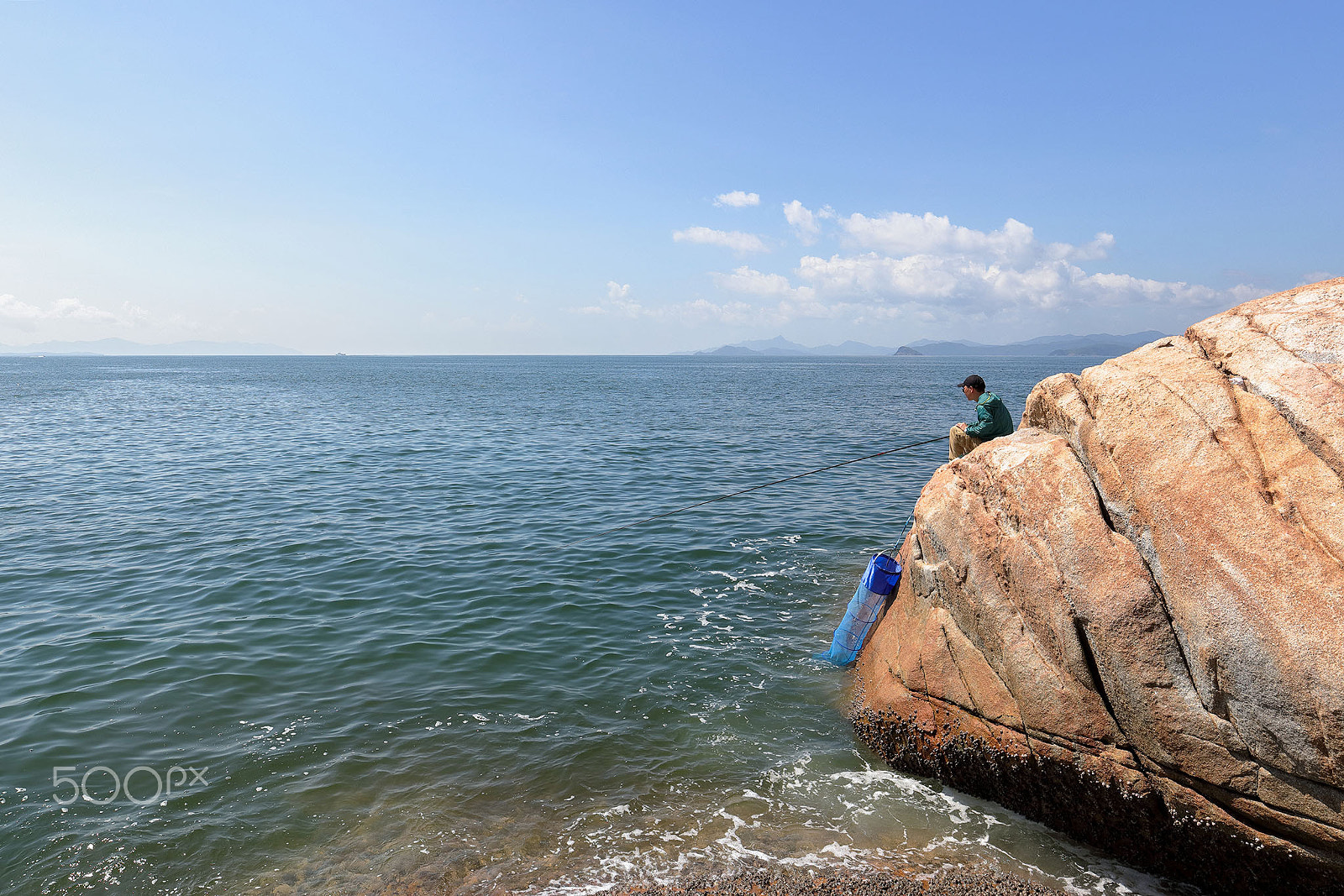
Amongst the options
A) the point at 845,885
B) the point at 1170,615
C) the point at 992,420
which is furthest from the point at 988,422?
the point at 845,885

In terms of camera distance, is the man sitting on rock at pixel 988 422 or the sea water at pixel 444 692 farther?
the man sitting on rock at pixel 988 422

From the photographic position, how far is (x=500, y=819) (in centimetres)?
754

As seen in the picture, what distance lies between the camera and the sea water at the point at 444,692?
702cm

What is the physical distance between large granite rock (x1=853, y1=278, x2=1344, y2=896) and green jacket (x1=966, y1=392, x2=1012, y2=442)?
1.85 meters

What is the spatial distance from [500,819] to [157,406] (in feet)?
202

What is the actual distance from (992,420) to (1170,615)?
179 inches

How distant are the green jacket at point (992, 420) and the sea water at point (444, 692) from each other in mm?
4282

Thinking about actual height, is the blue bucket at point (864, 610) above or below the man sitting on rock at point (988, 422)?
below

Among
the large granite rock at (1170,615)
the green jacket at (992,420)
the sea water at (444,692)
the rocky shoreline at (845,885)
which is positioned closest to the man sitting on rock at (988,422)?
the green jacket at (992,420)

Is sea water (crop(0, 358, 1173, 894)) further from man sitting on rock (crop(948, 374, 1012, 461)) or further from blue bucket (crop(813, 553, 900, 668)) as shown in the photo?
man sitting on rock (crop(948, 374, 1012, 461))

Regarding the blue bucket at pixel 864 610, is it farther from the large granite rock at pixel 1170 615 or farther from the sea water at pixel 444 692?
the large granite rock at pixel 1170 615

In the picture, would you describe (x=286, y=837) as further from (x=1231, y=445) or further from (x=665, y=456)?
(x=665, y=456)

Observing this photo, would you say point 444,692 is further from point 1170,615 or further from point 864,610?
point 1170,615

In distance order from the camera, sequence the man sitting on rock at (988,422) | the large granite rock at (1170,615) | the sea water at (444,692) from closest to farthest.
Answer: the large granite rock at (1170,615), the sea water at (444,692), the man sitting on rock at (988,422)
